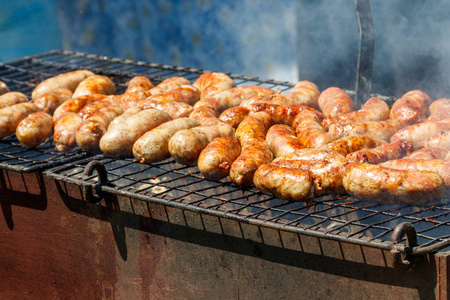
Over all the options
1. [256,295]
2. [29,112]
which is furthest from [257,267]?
[29,112]

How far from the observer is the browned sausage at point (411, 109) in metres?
4.15

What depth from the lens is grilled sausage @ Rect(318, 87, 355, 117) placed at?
170 inches

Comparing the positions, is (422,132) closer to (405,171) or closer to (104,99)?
(405,171)

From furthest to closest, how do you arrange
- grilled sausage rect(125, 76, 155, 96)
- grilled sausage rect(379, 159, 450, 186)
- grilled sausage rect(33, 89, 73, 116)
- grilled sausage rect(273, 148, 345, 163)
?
1. grilled sausage rect(125, 76, 155, 96)
2. grilled sausage rect(33, 89, 73, 116)
3. grilled sausage rect(273, 148, 345, 163)
4. grilled sausage rect(379, 159, 450, 186)

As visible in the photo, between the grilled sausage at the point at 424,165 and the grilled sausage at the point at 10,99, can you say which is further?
the grilled sausage at the point at 10,99

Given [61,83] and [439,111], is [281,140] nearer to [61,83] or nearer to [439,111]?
[439,111]

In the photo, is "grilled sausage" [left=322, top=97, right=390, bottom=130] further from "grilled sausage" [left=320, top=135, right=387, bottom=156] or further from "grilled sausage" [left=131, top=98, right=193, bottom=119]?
"grilled sausage" [left=131, top=98, right=193, bottom=119]

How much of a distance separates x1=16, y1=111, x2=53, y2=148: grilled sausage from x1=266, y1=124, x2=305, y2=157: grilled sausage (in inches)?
77.6

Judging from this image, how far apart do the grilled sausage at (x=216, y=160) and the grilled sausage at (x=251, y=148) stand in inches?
3.7

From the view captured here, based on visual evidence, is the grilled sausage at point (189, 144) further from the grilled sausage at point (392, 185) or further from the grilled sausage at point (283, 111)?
the grilled sausage at point (392, 185)

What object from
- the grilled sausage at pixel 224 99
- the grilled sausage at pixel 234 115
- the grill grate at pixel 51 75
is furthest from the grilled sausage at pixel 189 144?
the grill grate at pixel 51 75

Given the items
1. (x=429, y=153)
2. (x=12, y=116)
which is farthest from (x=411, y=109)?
(x=12, y=116)

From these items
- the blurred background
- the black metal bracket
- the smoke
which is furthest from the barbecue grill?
the blurred background

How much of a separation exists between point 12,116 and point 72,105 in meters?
0.53
